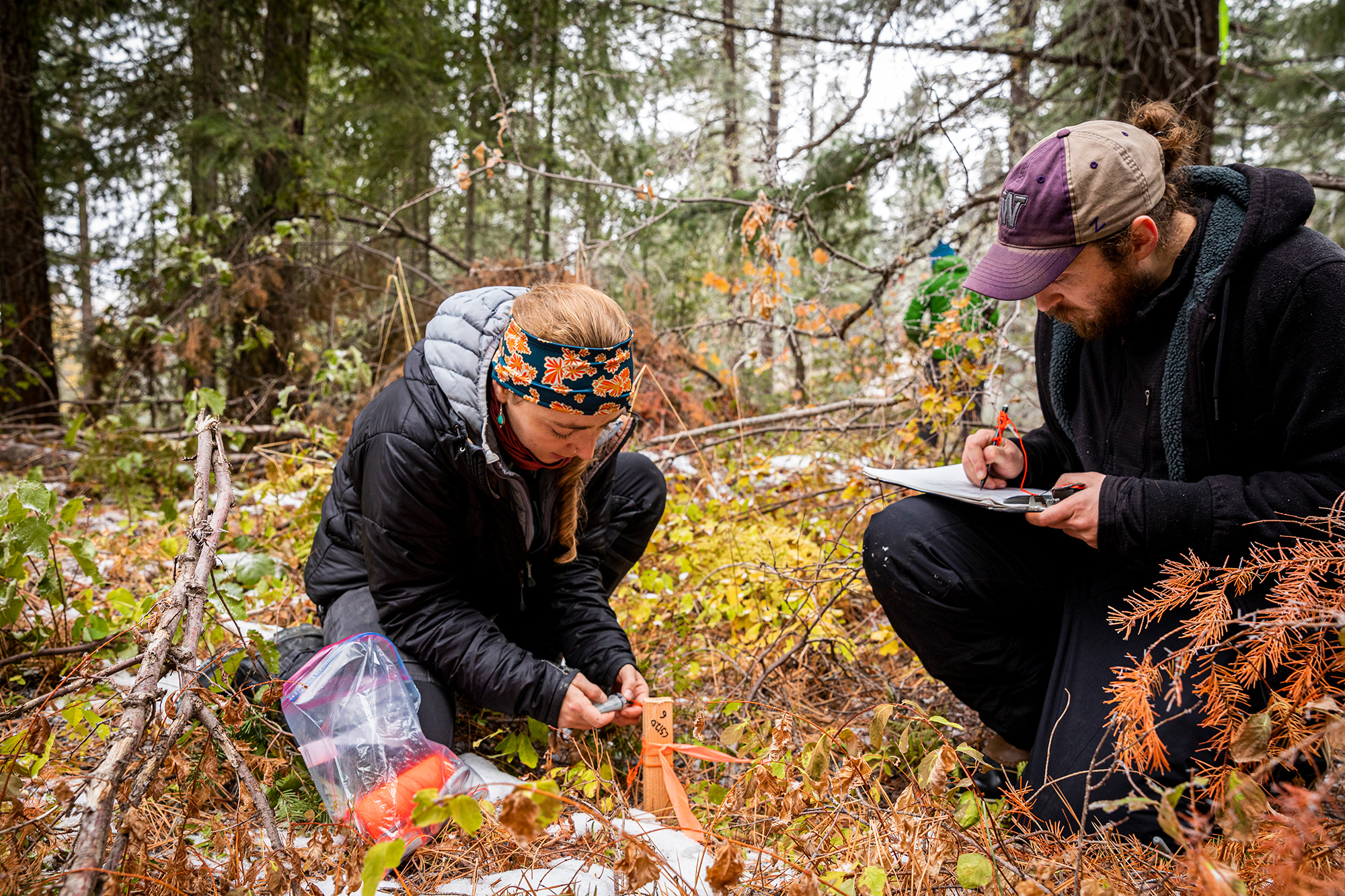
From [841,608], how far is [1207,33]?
12.4 feet

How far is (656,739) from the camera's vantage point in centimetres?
186

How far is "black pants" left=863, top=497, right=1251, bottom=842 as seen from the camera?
1.83m

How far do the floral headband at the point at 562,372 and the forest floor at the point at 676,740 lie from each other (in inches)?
31.4

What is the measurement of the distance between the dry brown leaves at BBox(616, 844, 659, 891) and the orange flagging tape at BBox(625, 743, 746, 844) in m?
0.28

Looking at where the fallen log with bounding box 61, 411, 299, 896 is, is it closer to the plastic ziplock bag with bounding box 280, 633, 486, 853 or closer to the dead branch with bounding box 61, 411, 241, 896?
the dead branch with bounding box 61, 411, 241, 896

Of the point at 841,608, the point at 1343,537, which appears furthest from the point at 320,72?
the point at 1343,537

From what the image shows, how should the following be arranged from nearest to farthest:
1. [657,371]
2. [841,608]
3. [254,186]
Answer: [841,608]
[657,371]
[254,186]

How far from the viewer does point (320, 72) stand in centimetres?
773

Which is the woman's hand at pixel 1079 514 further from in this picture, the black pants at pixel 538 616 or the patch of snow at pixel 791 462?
the patch of snow at pixel 791 462

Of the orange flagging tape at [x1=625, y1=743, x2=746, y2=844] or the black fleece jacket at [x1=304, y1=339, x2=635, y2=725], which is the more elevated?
the black fleece jacket at [x1=304, y1=339, x2=635, y2=725]

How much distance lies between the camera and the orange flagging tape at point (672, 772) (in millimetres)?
1629

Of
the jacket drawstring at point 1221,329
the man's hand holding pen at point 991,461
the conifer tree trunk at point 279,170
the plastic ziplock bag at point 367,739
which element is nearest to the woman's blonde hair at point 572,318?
the plastic ziplock bag at point 367,739

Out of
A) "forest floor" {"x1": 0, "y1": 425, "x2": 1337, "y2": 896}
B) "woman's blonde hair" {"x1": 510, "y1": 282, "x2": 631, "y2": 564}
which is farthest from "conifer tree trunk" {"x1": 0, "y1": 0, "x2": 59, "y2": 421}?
"woman's blonde hair" {"x1": 510, "y1": 282, "x2": 631, "y2": 564}

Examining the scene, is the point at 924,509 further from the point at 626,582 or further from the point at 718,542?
the point at 626,582
